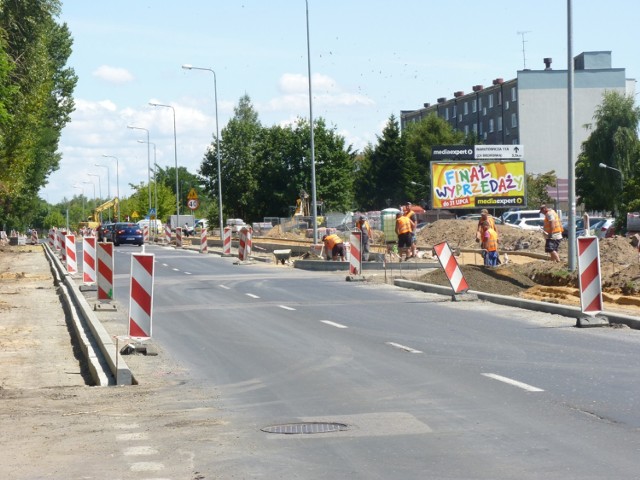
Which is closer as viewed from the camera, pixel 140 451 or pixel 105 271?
pixel 140 451

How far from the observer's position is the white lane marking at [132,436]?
29.1 ft

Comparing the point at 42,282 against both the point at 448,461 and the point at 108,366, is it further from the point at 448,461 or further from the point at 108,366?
the point at 448,461

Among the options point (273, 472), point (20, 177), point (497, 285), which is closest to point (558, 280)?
point (497, 285)

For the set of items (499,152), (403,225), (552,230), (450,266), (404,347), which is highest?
(499,152)

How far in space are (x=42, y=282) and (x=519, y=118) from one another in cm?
8236

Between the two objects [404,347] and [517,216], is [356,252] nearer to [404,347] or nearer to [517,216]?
[404,347]

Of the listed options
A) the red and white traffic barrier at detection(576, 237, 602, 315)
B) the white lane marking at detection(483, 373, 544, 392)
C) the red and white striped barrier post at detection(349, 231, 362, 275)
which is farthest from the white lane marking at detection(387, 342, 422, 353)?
the red and white striped barrier post at detection(349, 231, 362, 275)

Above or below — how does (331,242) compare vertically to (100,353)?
above

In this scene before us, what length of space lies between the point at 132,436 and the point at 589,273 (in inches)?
399

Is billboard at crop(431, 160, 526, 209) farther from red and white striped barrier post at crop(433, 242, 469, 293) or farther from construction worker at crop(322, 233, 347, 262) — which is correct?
red and white striped barrier post at crop(433, 242, 469, 293)

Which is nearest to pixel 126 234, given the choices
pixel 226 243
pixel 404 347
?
pixel 226 243

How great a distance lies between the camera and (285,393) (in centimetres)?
1116

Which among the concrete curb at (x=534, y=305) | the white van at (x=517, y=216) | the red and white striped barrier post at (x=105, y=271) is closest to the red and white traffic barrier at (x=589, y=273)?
the concrete curb at (x=534, y=305)

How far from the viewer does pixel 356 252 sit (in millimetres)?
31156
